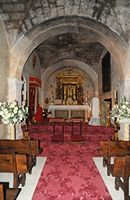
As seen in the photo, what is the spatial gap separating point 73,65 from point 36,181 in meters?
14.2

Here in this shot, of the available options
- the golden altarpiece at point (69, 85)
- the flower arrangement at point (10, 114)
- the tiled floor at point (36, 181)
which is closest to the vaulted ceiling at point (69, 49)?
the golden altarpiece at point (69, 85)

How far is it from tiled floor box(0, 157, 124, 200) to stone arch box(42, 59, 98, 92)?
11.8 m

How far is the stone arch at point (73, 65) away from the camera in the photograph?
17.6 m

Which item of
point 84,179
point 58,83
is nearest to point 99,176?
point 84,179

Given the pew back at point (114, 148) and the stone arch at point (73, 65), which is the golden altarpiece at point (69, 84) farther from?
the pew back at point (114, 148)

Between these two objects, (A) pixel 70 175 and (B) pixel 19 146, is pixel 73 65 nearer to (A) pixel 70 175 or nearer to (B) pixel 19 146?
(B) pixel 19 146

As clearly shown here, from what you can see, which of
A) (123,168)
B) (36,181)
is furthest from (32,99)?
(123,168)

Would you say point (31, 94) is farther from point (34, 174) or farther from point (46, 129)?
point (34, 174)

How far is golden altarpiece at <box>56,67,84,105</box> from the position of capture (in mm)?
19156

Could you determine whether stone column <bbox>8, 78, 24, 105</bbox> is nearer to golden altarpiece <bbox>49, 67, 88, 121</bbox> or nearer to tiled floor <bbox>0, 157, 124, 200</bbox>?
tiled floor <bbox>0, 157, 124, 200</bbox>

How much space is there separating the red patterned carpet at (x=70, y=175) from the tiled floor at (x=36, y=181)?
97 mm

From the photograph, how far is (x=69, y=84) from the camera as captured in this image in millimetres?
19391

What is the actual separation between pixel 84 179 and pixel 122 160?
5.49ft

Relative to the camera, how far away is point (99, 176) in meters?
5.15
